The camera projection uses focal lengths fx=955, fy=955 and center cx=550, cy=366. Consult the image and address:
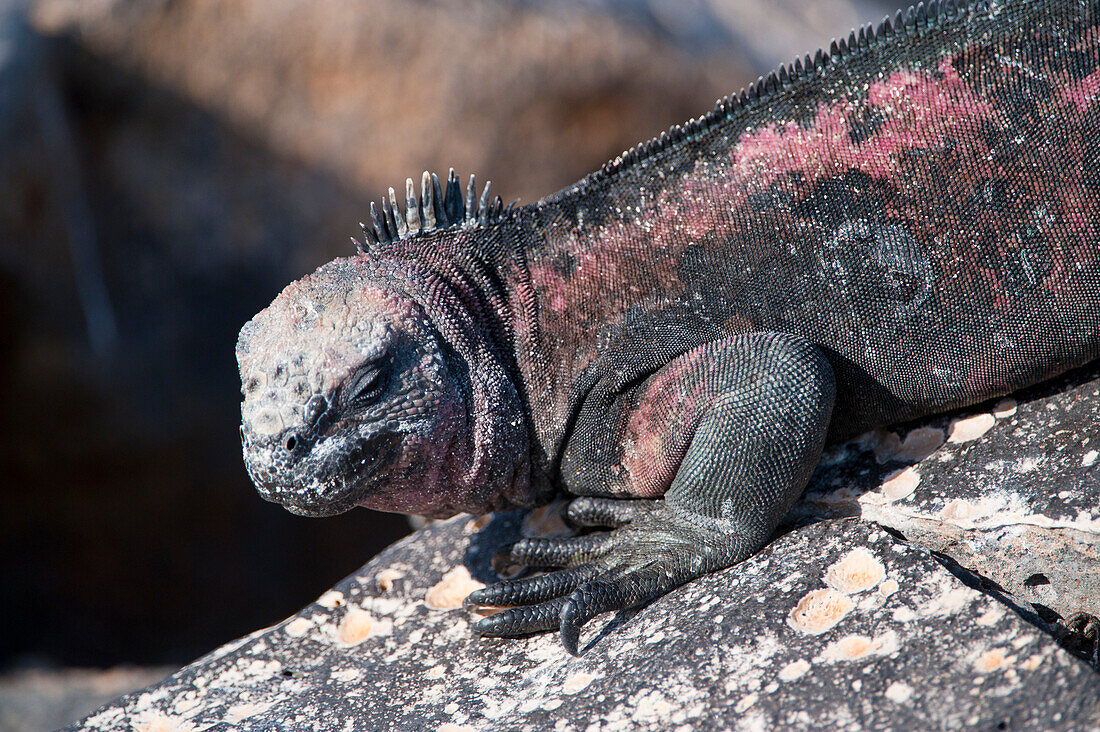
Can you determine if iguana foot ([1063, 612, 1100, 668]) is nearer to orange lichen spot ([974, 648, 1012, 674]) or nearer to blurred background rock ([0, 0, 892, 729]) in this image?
orange lichen spot ([974, 648, 1012, 674])

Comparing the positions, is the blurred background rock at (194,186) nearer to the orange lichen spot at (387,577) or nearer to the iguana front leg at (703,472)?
the orange lichen spot at (387,577)

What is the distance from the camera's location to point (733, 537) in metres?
2.81

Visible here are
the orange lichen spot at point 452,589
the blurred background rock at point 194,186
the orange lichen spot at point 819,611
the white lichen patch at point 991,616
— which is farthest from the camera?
the blurred background rock at point 194,186

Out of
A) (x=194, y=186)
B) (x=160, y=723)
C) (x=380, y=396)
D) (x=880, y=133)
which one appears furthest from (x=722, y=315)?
(x=194, y=186)

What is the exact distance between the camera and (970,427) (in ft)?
10.1

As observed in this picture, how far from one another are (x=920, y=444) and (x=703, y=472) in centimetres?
80

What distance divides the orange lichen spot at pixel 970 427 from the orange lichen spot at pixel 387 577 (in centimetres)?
198

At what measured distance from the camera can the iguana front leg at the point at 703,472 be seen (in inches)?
109

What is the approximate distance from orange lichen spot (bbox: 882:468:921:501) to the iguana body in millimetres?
181

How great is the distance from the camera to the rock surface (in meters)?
2.21

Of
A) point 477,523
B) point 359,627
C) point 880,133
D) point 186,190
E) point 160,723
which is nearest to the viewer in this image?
point 880,133

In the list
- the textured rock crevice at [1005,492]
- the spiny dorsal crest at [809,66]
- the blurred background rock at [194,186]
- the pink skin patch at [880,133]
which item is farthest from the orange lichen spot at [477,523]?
the blurred background rock at [194,186]

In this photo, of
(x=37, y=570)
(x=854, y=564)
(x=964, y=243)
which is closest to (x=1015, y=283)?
(x=964, y=243)

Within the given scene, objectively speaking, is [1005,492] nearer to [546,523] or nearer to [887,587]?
[887,587]
